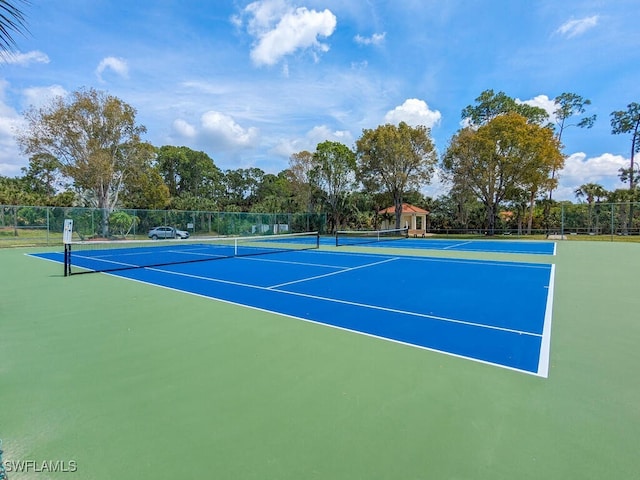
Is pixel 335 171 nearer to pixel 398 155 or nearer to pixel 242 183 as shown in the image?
pixel 398 155

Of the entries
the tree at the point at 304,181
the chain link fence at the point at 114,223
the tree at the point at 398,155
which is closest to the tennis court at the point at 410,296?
the chain link fence at the point at 114,223

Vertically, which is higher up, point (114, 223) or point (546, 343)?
point (114, 223)

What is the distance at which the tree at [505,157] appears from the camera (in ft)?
86.0

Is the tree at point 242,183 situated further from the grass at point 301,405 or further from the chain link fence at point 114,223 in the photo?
the grass at point 301,405

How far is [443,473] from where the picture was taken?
1904 millimetres

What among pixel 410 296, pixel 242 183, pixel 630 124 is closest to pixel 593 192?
pixel 630 124

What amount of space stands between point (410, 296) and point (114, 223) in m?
23.1

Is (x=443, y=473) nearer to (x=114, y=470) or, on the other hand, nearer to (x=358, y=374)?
(x=358, y=374)

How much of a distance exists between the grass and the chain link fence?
A: 19.7 m

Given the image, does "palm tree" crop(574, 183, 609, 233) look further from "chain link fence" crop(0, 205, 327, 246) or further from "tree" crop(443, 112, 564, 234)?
"chain link fence" crop(0, 205, 327, 246)

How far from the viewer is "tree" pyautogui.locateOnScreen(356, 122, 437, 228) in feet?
99.8

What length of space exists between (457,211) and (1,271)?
4112 cm

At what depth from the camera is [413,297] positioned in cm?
627

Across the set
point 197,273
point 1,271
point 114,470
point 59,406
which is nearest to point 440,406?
point 114,470
